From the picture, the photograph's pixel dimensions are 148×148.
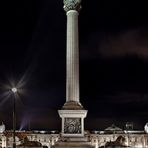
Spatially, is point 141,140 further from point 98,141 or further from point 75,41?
point 75,41

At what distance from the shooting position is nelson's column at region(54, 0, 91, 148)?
38.3 m

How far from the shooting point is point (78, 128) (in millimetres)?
38719

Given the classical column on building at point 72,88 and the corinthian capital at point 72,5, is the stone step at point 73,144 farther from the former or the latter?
the corinthian capital at point 72,5

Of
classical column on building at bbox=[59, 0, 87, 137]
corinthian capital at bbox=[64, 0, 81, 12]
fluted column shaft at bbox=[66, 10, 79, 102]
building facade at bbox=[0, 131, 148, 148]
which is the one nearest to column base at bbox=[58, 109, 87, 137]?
classical column on building at bbox=[59, 0, 87, 137]

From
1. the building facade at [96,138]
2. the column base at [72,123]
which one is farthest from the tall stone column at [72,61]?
the building facade at [96,138]

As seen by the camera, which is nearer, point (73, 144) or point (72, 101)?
point (73, 144)

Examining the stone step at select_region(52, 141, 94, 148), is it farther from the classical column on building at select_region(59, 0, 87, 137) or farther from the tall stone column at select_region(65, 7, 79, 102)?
the tall stone column at select_region(65, 7, 79, 102)

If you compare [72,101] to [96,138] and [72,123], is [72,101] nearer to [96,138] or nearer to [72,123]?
[72,123]

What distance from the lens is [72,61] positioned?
4191cm

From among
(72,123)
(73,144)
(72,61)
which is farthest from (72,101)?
(73,144)

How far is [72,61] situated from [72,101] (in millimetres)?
5006

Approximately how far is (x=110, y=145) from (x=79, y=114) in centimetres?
607

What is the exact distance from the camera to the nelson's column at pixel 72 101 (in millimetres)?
38281

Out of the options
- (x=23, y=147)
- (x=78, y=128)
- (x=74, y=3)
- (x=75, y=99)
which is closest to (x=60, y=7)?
(x=74, y=3)
